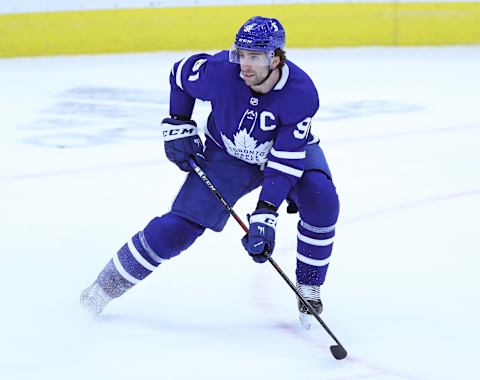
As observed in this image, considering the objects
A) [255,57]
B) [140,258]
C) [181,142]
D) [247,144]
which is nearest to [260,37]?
[255,57]

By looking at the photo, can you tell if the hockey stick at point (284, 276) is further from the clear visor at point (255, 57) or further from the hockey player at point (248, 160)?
the clear visor at point (255, 57)

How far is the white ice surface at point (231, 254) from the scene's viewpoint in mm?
2561

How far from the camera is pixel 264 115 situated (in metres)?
2.62

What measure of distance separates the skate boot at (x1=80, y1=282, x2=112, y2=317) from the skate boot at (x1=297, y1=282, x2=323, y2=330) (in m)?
0.56

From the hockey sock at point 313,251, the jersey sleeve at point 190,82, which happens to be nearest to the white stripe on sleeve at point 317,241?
the hockey sock at point 313,251

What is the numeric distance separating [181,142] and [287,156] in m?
0.38

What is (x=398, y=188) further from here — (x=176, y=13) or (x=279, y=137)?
(x=176, y=13)

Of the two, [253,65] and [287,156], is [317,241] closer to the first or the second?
[287,156]

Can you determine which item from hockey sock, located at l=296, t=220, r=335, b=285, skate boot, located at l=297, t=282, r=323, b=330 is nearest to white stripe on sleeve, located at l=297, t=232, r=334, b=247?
hockey sock, located at l=296, t=220, r=335, b=285

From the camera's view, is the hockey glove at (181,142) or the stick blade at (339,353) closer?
the stick blade at (339,353)

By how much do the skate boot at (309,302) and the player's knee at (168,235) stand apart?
382 millimetres

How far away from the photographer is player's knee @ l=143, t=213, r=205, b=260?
2.71 metres

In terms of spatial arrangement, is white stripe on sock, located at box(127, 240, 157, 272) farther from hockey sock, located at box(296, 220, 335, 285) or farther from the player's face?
the player's face

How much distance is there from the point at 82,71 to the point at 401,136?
2.89 meters
